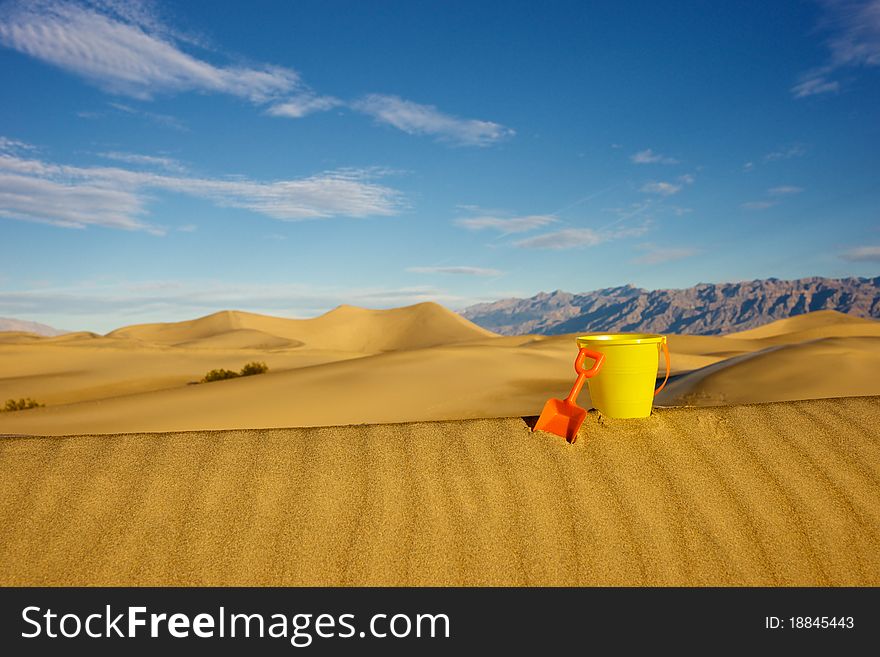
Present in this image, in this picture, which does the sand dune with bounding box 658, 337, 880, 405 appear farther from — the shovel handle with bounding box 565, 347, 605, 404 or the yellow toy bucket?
the shovel handle with bounding box 565, 347, 605, 404

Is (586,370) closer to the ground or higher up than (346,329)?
higher up

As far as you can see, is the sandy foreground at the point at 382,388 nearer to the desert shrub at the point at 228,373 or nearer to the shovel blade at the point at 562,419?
the desert shrub at the point at 228,373

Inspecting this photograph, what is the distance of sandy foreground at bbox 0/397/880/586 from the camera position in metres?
2.90

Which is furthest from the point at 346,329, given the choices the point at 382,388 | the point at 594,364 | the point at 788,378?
the point at 594,364

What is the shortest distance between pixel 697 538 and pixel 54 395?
24.7 m

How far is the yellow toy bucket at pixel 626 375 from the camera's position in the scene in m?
3.60

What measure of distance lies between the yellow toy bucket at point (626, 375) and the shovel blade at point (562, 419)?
199 mm

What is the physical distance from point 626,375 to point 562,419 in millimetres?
505

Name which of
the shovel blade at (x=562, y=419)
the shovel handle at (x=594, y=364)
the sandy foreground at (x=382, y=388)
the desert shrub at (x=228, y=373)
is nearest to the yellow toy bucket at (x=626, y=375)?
the shovel handle at (x=594, y=364)

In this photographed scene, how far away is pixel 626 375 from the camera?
12.1ft

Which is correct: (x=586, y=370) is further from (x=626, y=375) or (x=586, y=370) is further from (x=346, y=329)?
(x=346, y=329)

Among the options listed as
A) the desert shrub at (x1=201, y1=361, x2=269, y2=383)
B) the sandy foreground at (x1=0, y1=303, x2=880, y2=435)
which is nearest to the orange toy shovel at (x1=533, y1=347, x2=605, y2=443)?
the sandy foreground at (x1=0, y1=303, x2=880, y2=435)
